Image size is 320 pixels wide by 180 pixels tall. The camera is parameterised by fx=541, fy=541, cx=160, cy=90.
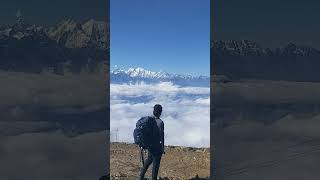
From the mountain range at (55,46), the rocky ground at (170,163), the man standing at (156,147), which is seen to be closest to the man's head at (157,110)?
the man standing at (156,147)

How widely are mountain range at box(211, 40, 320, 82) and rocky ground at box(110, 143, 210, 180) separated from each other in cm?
250

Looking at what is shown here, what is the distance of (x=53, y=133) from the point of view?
21.5 ft

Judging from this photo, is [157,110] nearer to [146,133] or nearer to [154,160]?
[146,133]

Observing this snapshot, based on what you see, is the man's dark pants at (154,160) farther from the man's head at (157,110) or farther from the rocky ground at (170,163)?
the rocky ground at (170,163)

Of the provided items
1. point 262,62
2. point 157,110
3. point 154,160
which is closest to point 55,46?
point 157,110

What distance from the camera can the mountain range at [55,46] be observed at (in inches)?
250

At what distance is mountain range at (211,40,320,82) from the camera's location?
21.7ft

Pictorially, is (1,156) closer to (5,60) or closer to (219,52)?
(5,60)

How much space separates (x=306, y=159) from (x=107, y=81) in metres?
2.66

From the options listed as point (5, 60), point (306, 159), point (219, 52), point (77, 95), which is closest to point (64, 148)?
point (77, 95)

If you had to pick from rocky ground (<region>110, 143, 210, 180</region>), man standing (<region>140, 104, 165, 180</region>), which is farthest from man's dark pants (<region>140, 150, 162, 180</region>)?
rocky ground (<region>110, 143, 210, 180</region>)

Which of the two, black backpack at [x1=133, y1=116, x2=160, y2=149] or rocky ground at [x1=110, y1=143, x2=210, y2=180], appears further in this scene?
rocky ground at [x1=110, y1=143, x2=210, y2=180]

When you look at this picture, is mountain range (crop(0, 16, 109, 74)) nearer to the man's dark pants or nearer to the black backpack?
the black backpack

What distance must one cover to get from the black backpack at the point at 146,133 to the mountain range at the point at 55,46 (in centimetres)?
104
